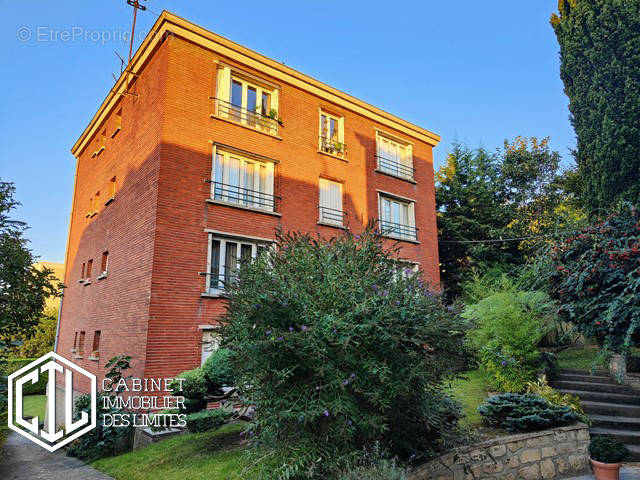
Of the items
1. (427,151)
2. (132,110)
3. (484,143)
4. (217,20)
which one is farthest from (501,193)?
(132,110)

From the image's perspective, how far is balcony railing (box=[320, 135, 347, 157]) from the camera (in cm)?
1538

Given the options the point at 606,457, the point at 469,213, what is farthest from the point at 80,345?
the point at 469,213

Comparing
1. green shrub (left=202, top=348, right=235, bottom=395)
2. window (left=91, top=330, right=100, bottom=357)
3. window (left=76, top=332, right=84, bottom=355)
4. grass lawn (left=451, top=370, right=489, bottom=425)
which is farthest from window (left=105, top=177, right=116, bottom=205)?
grass lawn (left=451, top=370, right=489, bottom=425)

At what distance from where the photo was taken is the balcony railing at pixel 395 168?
17048 millimetres

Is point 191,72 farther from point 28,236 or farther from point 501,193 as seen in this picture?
point 501,193

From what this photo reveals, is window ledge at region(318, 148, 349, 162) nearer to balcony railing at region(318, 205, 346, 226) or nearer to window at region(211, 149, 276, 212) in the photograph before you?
balcony railing at region(318, 205, 346, 226)

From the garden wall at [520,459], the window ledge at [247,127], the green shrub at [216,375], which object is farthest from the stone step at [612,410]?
the window ledge at [247,127]

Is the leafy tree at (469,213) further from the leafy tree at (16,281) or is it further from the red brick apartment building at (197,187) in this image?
the leafy tree at (16,281)

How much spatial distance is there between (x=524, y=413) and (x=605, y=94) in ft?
35.9

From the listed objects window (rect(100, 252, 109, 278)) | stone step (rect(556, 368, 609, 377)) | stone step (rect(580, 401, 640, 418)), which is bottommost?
stone step (rect(580, 401, 640, 418))

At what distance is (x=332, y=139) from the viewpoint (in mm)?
15797

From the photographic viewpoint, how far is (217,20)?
13.0m

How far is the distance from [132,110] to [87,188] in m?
5.28

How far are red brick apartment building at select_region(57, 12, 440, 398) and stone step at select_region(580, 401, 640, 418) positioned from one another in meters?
7.48
